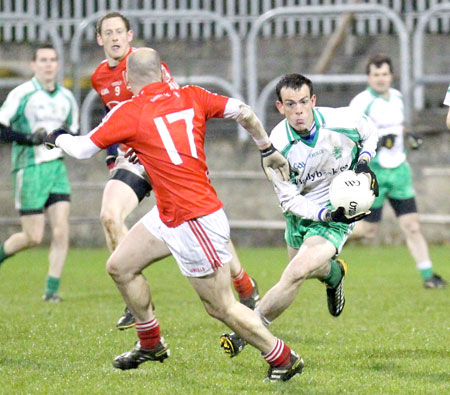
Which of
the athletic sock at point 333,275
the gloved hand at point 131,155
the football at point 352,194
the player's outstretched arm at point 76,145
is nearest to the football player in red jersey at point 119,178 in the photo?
the gloved hand at point 131,155

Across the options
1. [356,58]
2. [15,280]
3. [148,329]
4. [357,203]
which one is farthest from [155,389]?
[356,58]

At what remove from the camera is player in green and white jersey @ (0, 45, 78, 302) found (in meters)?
10.4

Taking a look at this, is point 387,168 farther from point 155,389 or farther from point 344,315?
point 155,389

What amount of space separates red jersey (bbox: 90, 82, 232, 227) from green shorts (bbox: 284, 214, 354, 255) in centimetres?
123

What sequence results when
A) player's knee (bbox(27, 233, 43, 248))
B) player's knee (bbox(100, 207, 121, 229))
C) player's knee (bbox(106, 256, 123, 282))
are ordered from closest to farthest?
1. player's knee (bbox(106, 256, 123, 282))
2. player's knee (bbox(100, 207, 121, 229))
3. player's knee (bbox(27, 233, 43, 248))

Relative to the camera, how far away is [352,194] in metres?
6.62

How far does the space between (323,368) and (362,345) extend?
907mm

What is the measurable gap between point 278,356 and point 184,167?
124 cm

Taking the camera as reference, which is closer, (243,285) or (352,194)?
(352,194)

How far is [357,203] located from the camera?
6.62 m

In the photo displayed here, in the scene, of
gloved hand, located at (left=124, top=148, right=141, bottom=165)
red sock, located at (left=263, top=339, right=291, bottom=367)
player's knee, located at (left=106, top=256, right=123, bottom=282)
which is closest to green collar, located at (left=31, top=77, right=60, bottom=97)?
gloved hand, located at (left=124, top=148, right=141, bottom=165)

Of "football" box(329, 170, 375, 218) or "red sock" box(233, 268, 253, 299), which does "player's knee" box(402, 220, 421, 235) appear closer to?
"red sock" box(233, 268, 253, 299)

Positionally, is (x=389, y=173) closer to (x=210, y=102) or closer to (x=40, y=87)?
(x=40, y=87)

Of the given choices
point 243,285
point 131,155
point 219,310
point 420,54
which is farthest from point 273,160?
point 420,54
